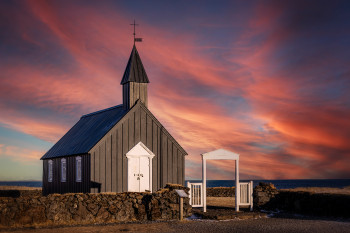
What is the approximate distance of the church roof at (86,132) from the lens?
101ft

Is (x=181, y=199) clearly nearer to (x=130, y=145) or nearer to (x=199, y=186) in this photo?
(x=199, y=186)

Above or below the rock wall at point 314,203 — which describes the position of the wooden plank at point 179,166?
above

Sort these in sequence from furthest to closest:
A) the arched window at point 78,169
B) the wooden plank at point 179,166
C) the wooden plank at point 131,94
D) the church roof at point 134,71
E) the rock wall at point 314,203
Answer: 1. the church roof at point 134,71
2. the wooden plank at point 131,94
3. the wooden plank at point 179,166
4. the arched window at point 78,169
5. the rock wall at point 314,203

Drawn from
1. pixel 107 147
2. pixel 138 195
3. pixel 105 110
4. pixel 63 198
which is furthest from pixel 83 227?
pixel 105 110

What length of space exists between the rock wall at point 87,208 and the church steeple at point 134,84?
10.6 meters

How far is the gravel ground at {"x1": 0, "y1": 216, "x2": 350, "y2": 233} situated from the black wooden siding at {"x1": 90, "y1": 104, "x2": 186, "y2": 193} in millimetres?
8828

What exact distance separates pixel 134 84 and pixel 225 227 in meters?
15.6

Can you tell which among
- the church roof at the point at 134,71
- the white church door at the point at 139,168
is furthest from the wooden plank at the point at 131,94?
the white church door at the point at 139,168

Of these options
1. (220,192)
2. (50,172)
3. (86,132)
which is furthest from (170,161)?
(220,192)

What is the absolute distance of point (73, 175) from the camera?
3147 cm

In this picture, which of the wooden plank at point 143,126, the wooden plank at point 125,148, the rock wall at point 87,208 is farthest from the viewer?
the wooden plank at point 143,126

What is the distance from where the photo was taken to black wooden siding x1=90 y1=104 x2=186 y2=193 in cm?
2888

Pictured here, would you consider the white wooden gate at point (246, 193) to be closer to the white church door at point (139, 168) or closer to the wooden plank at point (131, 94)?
the white church door at point (139, 168)

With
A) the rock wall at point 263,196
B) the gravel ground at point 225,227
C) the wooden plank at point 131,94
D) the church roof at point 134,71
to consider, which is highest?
the church roof at point 134,71
